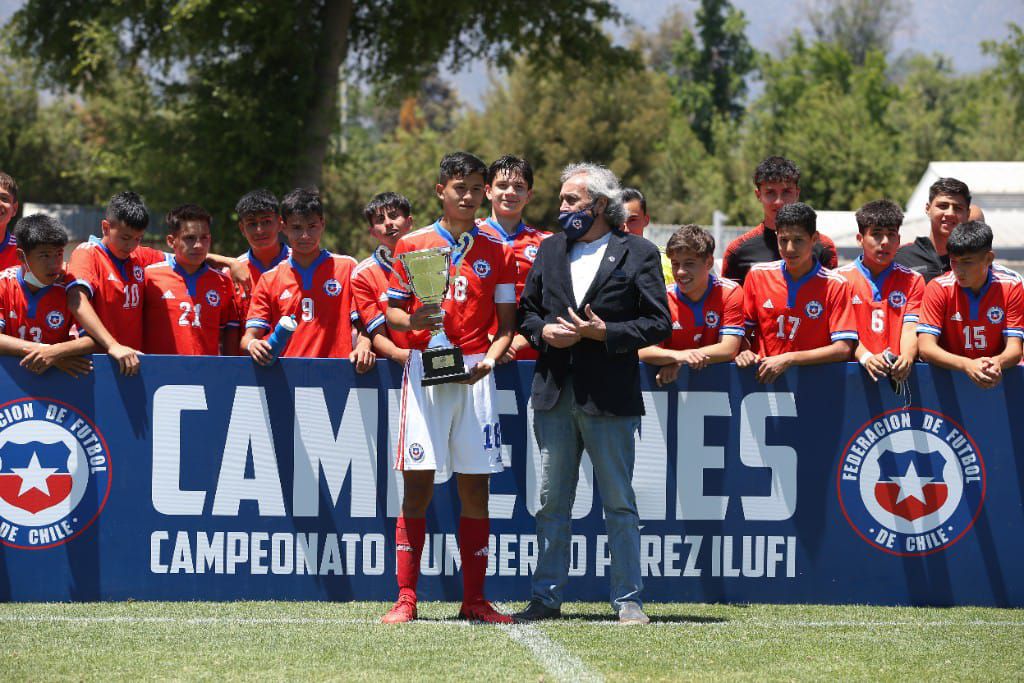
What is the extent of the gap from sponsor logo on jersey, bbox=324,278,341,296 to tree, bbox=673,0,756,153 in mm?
79107

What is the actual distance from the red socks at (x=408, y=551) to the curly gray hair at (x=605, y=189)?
182 cm

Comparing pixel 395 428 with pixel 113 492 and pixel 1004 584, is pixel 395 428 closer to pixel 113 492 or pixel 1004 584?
pixel 113 492

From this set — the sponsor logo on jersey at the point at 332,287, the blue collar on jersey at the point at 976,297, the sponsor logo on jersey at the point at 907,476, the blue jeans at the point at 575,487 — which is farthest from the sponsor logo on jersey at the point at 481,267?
the blue collar on jersey at the point at 976,297

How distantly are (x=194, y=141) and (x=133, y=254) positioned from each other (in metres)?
20.9

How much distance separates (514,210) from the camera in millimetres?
7707

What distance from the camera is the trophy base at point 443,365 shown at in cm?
649

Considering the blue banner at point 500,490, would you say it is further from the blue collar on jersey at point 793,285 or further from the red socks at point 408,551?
the red socks at point 408,551

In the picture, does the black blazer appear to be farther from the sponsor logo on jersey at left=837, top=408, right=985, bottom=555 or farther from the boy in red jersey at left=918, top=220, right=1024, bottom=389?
the boy in red jersey at left=918, top=220, right=1024, bottom=389

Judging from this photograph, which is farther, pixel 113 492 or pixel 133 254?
pixel 133 254

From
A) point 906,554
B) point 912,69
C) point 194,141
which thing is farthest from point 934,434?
point 912,69

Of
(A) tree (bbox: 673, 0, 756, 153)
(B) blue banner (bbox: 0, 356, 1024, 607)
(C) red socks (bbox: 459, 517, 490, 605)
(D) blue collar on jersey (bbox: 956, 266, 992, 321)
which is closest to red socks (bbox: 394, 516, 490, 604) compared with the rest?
(C) red socks (bbox: 459, 517, 490, 605)

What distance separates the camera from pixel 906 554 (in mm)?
7555

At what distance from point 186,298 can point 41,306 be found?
0.84 meters

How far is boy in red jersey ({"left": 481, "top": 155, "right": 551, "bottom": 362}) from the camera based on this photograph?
25.0 feet
